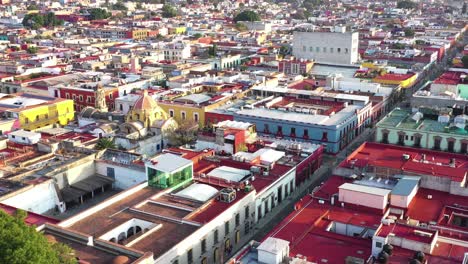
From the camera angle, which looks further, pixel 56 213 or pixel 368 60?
pixel 368 60

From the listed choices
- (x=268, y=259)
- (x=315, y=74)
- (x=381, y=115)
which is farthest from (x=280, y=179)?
(x=315, y=74)

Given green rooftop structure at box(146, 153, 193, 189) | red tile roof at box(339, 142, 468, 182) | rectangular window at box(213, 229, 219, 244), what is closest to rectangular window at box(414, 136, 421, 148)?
red tile roof at box(339, 142, 468, 182)

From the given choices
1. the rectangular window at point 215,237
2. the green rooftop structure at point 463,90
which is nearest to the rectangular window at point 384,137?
the green rooftop structure at point 463,90

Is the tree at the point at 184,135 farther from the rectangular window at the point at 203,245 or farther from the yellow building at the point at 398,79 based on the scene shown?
the yellow building at the point at 398,79

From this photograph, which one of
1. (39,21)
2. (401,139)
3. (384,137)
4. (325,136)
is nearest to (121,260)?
(325,136)

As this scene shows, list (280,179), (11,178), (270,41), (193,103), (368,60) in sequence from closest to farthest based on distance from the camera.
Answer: (11,178)
(280,179)
(193,103)
(368,60)
(270,41)

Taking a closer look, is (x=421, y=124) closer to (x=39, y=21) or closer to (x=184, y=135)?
(x=184, y=135)

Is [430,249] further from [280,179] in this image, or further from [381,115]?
[381,115]
